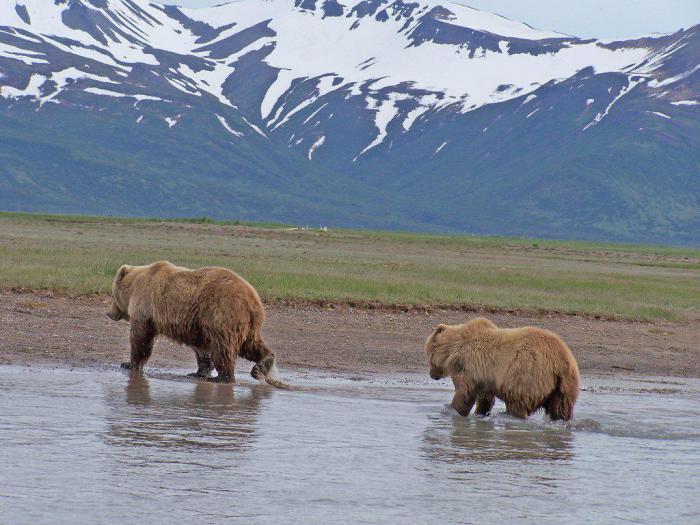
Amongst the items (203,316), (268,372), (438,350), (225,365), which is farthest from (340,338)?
(438,350)

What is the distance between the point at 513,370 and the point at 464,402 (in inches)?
35.8

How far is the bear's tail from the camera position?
12.9 m

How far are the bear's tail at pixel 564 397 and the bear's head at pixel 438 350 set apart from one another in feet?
5.14

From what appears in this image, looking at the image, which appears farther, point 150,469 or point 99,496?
point 150,469

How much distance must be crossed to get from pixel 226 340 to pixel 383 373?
4037mm

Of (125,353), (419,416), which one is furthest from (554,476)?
(125,353)

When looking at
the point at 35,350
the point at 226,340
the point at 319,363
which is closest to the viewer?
the point at 226,340

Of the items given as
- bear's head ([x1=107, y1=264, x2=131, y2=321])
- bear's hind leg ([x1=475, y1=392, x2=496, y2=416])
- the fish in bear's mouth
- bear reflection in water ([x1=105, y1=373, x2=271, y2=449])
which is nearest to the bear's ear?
bear's head ([x1=107, y1=264, x2=131, y2=321])

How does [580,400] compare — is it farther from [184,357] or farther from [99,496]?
[99,496]

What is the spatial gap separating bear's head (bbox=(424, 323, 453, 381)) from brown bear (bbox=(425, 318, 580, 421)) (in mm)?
123

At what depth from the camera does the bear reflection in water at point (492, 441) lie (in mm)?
11461

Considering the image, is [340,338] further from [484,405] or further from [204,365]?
[484,405]

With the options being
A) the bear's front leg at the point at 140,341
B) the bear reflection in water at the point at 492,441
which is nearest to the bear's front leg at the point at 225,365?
the bear's front leg at the point at 140,341

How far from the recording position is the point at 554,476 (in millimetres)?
10664
